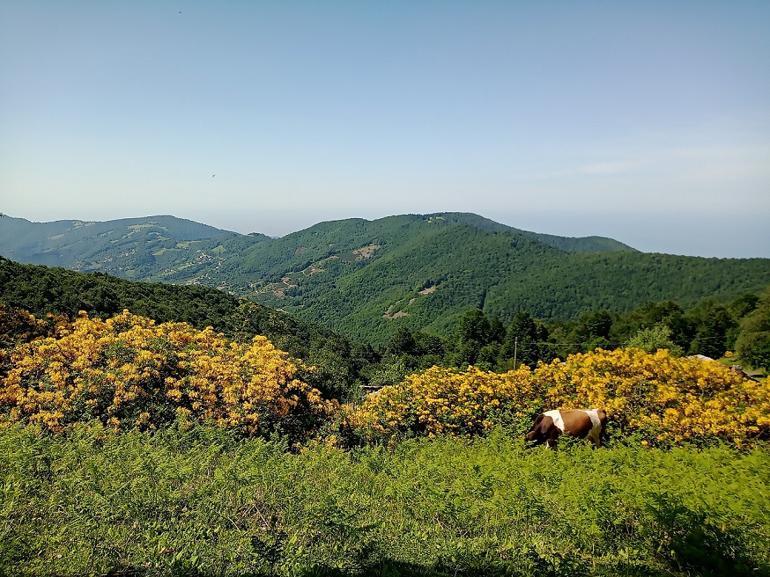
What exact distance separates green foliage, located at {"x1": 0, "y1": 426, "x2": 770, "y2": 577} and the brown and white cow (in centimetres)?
195

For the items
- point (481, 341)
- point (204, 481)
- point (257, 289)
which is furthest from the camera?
point (257, 289)

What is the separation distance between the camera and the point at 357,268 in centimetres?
19038

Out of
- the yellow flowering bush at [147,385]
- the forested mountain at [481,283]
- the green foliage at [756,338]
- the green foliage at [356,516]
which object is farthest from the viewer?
the forested mountain at [481,283]

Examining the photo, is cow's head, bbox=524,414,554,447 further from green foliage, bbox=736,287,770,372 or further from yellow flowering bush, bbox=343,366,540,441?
green foliage, bbox=736,287,770,372

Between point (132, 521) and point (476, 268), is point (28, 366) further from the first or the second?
point (476, 268)

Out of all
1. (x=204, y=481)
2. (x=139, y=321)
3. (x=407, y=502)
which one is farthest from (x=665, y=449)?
(x=139, y=321)

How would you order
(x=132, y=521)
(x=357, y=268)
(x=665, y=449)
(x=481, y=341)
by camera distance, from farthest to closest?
(x=357, y=268) < (x=481, y=341) < (x=665, y=449) < (x=132, y=521)

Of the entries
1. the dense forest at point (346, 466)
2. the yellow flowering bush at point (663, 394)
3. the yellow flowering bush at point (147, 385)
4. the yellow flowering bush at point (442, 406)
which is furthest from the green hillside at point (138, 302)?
the yellow flowering bush at point (663, 394)

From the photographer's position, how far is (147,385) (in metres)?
A: 8.72

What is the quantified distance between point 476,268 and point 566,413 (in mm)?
140464

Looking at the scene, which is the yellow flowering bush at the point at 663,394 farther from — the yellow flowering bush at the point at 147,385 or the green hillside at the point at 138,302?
the green hillside at the point at 138,302

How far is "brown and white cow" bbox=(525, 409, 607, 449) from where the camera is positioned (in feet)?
27.6

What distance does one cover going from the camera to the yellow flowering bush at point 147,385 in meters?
8.15

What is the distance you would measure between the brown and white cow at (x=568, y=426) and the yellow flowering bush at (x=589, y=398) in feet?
2.32
